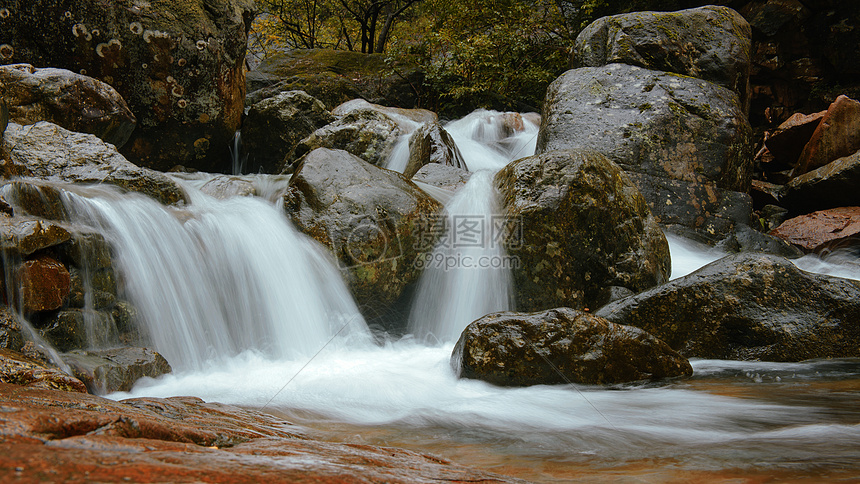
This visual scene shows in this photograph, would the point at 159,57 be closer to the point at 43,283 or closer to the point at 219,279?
the point at 219,279

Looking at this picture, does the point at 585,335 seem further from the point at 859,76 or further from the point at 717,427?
the point at 859,76

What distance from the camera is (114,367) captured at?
329 cm

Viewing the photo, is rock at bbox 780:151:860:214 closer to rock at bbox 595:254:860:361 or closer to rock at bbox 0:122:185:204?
rock at bbox 595:254:860:361

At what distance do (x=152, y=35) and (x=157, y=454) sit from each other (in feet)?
26.9

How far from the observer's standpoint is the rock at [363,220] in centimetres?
503

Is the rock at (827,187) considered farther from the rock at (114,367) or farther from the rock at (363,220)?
the rock at (114,367)

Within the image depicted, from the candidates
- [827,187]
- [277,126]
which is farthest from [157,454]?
[827,187]

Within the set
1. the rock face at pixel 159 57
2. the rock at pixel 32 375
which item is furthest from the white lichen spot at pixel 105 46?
the rock at pixel 32 375

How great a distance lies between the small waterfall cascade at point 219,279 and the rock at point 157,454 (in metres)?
2.57

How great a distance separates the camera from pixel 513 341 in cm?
369

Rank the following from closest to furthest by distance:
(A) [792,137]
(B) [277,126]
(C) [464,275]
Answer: (C) [464,275], (B) [277,126], (A) [792,137]

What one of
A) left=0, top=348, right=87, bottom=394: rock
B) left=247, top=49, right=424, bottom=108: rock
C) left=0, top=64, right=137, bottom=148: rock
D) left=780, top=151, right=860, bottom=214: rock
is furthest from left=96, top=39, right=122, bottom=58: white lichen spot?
left=780, top=151, right=860, bottom=214: rock

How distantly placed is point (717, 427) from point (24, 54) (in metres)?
8.91

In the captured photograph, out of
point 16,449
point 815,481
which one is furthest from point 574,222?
point 16,449
